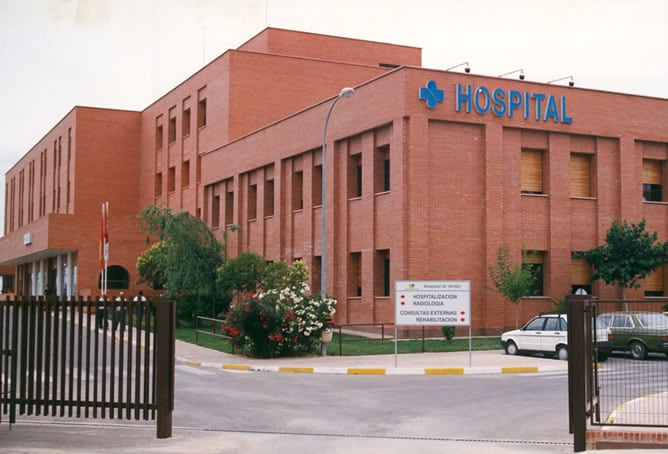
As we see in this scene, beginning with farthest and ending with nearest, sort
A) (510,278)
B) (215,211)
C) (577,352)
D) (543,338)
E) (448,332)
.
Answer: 1. (215,211)
2. (510,278)
3. (448,332)
4. (543,338)
5. (577,352)

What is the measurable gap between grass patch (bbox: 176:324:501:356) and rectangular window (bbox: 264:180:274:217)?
13.0m

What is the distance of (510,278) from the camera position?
108 ft

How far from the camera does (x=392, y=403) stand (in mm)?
15836

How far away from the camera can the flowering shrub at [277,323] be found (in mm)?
25844

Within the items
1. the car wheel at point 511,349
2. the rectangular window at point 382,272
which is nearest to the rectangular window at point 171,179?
the rectangular window at point 382,272

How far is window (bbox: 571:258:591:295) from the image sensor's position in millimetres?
37031

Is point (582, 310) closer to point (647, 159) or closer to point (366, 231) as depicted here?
point (366, 231)

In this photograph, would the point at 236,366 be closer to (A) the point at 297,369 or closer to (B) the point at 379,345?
(A) the point at 297,369

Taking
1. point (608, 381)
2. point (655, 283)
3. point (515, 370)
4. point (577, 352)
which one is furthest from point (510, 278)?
point (577, 352)

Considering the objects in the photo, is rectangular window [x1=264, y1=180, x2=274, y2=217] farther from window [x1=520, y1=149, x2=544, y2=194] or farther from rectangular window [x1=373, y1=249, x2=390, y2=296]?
window [x1=520, y1=149, x2=544, y2=194]

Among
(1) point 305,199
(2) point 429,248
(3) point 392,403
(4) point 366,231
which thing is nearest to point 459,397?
(3) point 392,403

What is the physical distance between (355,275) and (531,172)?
8.63 meters

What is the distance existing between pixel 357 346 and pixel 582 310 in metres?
19.3

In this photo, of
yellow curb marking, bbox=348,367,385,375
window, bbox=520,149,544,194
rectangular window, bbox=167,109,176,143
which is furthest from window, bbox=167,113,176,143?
yellow curb marking, bbox=348,367,385,375
